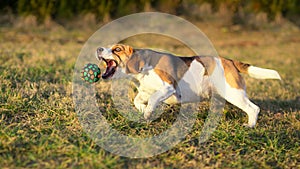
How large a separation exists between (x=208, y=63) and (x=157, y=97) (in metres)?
0.86

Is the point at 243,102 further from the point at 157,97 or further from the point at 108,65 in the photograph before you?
the point at 108,65

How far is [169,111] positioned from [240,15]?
14196mm

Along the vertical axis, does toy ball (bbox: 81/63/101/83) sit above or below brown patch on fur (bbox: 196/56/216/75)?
below

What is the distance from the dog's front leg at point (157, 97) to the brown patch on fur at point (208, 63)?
593 mm

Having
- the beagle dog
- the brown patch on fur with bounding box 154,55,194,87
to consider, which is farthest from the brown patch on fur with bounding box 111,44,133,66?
the brown patch on fur with bounding box 154,55,194,87

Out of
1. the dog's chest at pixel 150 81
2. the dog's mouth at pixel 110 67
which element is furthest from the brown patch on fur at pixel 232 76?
the dog's mouth at pixel 110 67

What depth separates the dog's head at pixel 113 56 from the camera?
4.73m

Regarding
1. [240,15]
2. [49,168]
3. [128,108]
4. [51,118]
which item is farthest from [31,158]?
[240,15]

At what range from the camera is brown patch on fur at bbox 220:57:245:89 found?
4.84 metres

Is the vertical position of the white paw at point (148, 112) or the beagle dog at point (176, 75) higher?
the beagle dog at point (176, 75)

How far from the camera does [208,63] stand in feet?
16.4

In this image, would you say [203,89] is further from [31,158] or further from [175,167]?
[31,158]

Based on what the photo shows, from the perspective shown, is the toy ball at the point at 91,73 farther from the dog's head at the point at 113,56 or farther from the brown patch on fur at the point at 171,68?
the brown patch on fur at the point at 171,68

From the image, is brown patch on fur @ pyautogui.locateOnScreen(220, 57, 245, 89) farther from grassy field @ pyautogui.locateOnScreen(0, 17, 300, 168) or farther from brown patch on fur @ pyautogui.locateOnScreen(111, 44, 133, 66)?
brown patch on fur @ pyautogui.locateOnScreen(111, 44, 133, 66)
